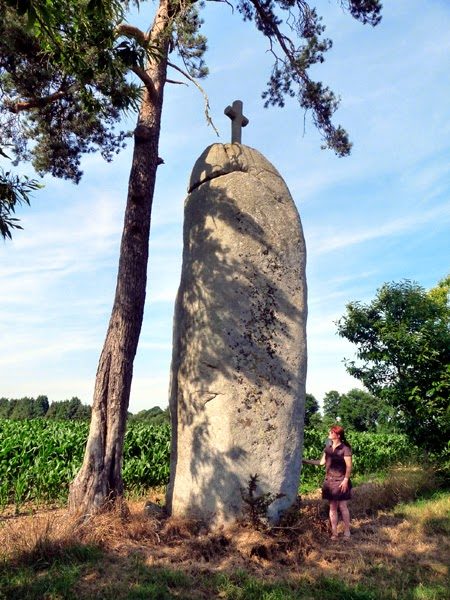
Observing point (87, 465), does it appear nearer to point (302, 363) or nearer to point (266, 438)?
point (266, 438)

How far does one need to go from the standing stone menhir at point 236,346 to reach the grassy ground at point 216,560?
19.7 inches

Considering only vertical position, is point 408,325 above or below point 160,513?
above

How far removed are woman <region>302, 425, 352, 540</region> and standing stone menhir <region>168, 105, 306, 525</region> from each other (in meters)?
0.58

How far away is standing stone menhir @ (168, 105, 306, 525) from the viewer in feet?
22.8

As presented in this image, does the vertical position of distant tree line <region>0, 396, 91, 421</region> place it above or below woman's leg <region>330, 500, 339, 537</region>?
above

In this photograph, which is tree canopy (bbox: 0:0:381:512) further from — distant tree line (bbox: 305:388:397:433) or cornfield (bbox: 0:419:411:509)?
distant tree line (bbox: 305:388:397:433)

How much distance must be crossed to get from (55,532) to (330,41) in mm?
11247

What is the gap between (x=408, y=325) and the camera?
1314 centimetres

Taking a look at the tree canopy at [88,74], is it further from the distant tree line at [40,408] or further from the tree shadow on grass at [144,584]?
Result: the distant tree line at [40,408]

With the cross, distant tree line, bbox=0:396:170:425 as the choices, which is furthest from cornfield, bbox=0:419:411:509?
distant tree line, bbox=0:396:170:425

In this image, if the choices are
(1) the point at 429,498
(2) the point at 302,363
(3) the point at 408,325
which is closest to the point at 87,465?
(2) the point at 302,363

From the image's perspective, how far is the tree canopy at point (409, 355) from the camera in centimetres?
1237

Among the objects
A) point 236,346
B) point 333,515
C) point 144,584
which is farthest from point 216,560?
point 236,346

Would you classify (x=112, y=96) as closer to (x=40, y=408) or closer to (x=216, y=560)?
(x=216, y=560)
